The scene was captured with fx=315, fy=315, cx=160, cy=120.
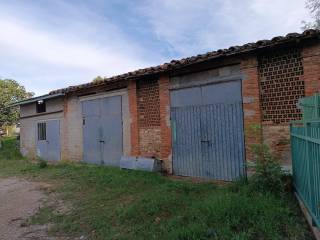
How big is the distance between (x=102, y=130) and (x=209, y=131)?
16.1 feet

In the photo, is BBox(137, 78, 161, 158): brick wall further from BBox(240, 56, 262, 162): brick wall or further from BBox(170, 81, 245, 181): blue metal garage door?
BBox(240, 56, 262, 162): brick wall

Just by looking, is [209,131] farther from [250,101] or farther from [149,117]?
[149,117]

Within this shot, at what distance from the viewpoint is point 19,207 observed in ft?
23.9

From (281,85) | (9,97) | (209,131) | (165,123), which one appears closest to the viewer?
(281,85)

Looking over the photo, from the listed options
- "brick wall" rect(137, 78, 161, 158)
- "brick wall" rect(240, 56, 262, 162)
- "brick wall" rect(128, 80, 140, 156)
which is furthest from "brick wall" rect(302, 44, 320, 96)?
"brick wall" rect(128, 80, 140, 156)

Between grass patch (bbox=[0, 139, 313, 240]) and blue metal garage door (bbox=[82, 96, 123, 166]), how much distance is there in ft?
9.67

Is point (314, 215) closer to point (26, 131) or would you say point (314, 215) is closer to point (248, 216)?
point (248, 216)

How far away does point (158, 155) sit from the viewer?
978 cm

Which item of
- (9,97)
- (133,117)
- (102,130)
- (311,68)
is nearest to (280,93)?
(311,68)

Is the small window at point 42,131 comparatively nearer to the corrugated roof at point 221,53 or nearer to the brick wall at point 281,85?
the corrugated roof at point 221,53

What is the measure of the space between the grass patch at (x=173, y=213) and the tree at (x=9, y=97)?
89.9 feet

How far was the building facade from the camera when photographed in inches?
270

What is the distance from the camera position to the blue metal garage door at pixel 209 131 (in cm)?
772

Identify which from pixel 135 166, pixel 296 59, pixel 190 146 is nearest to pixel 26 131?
pixel 135 166
